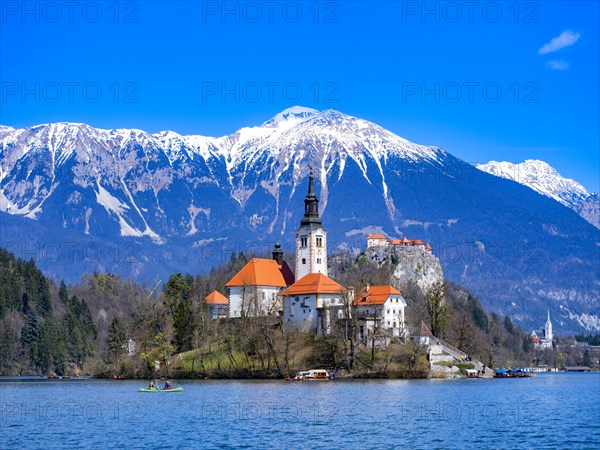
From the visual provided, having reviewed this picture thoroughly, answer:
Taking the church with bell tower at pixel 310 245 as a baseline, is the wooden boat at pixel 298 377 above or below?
below

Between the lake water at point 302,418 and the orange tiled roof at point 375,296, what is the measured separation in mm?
28872

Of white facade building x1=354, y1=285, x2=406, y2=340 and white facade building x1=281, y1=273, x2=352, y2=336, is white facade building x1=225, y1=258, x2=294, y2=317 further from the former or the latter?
white facade building x1=354, y1=285, x2=406, y2=340

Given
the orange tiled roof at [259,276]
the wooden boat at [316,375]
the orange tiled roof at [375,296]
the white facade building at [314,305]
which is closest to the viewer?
→ the wooden boat at [316,375]

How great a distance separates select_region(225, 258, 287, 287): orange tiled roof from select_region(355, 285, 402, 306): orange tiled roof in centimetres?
1688

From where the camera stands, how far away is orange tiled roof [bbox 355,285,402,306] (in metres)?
132

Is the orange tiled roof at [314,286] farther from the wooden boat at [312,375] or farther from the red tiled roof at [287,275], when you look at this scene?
the wooden boat at [312,375]

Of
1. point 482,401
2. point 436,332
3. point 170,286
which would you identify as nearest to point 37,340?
point 170,286

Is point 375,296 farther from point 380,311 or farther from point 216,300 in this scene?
point 216,300

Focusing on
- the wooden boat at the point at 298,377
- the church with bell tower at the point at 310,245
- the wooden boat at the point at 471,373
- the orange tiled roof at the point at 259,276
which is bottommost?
the wooden boat at the point at 298,377

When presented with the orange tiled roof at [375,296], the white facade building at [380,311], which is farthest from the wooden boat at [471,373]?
the orange tiled roof at [375,296]

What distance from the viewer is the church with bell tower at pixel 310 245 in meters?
148

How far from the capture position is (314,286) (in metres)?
135

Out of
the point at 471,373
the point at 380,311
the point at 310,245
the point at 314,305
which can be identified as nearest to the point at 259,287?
the point at 310,245

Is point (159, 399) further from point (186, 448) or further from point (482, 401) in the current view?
point (186, 448)
